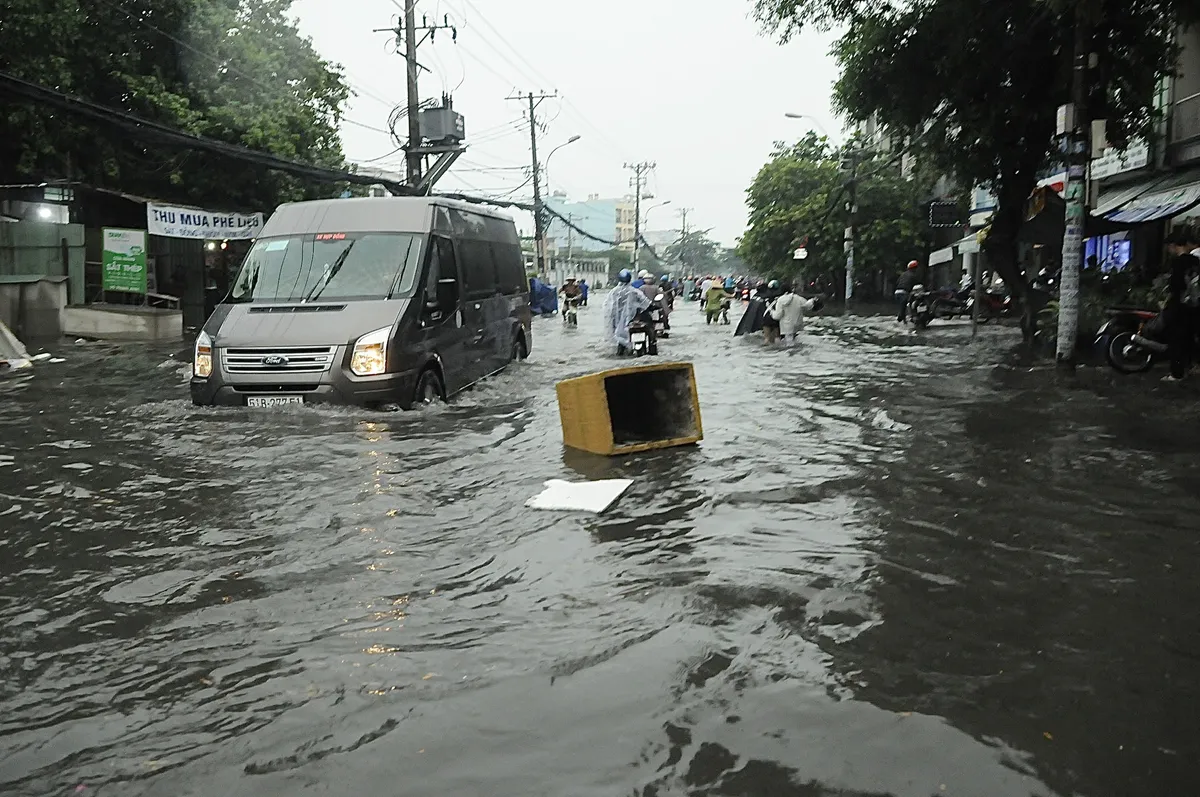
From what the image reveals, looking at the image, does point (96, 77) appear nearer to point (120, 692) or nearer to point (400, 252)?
point (400, 252)

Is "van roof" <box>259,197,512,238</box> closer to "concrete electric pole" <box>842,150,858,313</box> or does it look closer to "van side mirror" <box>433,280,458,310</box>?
"van side mirror" <box>433,280,458,310</box>

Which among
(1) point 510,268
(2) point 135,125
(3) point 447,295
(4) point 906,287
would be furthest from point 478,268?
(4) point 906,287

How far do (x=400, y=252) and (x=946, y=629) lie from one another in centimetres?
720

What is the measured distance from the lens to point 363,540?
208 inches

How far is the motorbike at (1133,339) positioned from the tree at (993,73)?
13.3 ft

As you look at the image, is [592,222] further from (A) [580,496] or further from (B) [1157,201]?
(A) [580,496]

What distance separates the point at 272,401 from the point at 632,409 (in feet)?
10.0

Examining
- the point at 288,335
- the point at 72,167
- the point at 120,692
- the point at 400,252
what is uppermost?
the point at 72,167

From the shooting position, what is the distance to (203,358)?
30.2ft

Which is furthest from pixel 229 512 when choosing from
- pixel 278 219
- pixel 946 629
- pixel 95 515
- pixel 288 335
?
pixel 278 219

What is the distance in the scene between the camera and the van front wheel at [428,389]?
30.9 ft

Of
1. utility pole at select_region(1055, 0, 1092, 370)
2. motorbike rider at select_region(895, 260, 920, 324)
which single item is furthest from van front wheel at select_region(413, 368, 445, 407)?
motorbike rider at select_region(895, 260, 920, 324)

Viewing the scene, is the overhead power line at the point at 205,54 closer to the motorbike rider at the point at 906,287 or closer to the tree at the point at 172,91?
the tree at the point at 172,91

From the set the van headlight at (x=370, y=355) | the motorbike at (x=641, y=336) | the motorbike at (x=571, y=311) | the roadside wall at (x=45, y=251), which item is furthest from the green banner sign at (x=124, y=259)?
the van headlight at (x=370, y=355)
